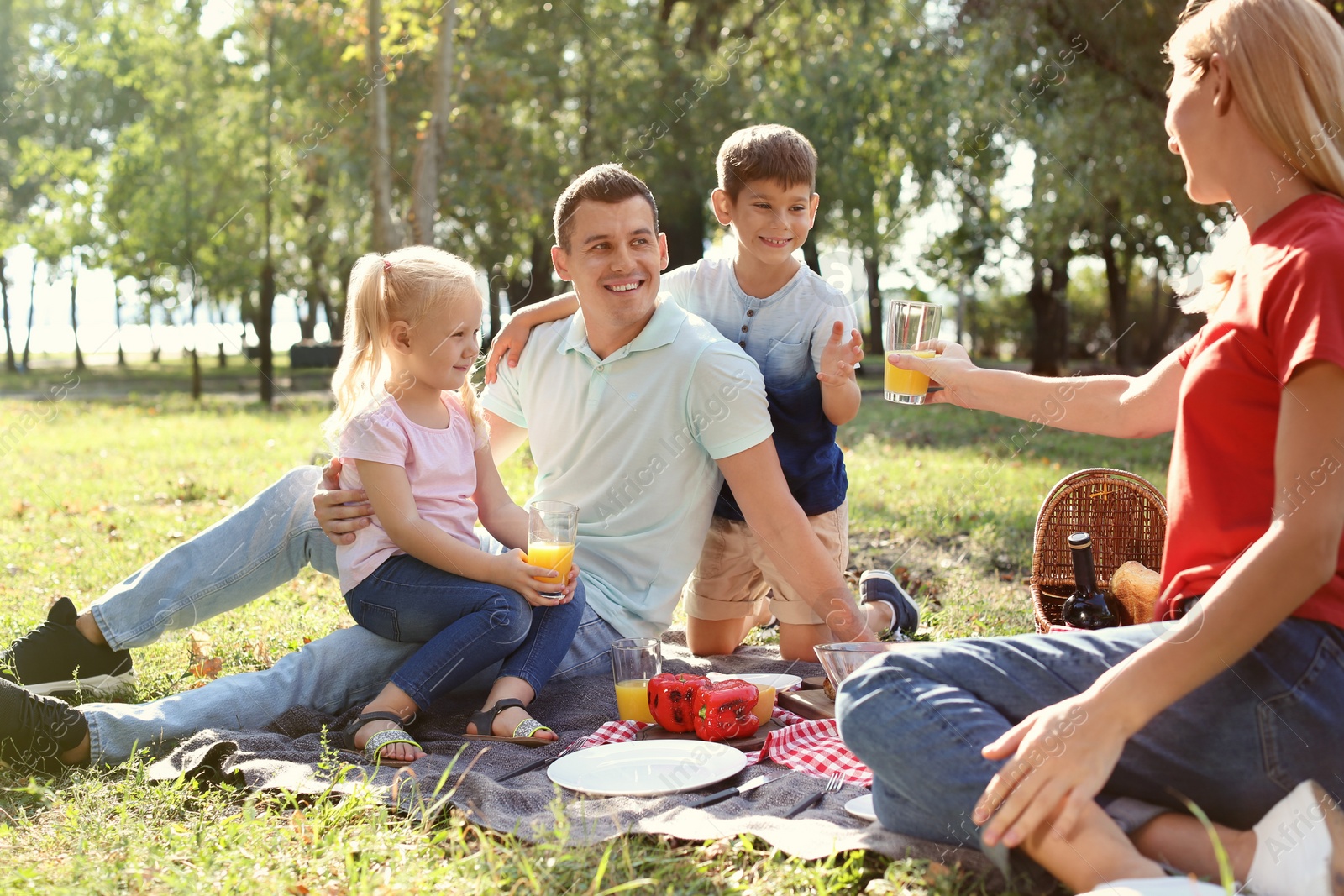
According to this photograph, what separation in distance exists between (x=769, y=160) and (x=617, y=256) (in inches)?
35.0

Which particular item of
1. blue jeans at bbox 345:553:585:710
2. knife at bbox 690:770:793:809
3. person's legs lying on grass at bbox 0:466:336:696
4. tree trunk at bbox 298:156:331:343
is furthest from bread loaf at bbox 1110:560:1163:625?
tree trunk at bbox 298:156:331:343

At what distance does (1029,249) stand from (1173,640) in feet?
51.4

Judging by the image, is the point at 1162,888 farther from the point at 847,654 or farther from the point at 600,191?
the point at 600,191

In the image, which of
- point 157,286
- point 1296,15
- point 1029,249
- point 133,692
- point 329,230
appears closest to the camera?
point 1296,15

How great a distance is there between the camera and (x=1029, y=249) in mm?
16719

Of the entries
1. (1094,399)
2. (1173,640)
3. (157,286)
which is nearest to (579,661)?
(1094,399)

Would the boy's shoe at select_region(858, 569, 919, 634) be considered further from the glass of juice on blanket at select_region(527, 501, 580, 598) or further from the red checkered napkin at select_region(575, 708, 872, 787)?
the glass of juice on blanket at select_region(527, 501, 580, 598)

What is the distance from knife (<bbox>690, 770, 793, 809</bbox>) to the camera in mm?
3000

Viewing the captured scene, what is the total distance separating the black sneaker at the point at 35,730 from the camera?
3.19 m

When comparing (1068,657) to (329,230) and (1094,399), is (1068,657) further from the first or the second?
(329,230)

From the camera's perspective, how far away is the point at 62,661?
12.6 feet

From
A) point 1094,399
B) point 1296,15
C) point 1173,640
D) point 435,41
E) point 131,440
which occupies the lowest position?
point 131,440

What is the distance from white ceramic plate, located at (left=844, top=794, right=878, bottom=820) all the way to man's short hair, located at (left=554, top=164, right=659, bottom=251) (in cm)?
212

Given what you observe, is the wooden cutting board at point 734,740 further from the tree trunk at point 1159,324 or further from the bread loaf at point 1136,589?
the tree trunk at point 1159,324
